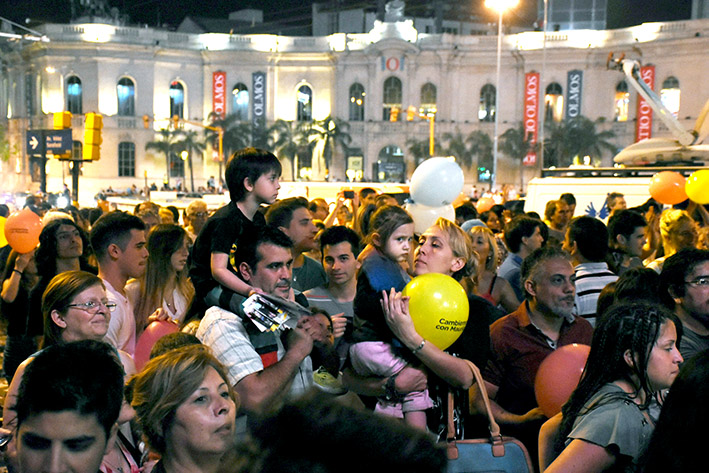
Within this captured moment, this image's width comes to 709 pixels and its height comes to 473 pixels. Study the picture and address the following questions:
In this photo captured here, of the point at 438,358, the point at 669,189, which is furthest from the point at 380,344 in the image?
the point at 669,189

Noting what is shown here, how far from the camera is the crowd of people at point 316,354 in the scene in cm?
155

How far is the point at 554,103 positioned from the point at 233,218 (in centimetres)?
5190

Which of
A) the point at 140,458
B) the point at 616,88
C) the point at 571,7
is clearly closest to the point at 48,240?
the point at 140,458

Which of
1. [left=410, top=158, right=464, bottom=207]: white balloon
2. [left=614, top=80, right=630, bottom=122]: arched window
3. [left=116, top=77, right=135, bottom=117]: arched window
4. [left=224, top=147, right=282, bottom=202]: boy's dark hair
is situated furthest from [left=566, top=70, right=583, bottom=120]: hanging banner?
[left=224, top=147, right=282, bottom=202]: boy's dark hair

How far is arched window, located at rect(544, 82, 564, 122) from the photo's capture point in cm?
5266

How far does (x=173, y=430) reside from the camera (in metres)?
2.48

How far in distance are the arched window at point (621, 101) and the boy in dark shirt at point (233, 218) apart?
167 feet

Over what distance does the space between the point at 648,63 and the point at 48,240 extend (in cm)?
5010

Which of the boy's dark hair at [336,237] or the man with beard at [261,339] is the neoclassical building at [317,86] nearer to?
the boy's dark hair at [336,237]

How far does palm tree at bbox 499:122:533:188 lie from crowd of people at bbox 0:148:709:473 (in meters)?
46.0

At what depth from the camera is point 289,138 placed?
54.1 metres

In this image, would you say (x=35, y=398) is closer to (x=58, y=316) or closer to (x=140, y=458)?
(x=140, y=458)

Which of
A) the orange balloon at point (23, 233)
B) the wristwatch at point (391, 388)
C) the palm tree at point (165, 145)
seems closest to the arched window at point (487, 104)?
the palm tree at point (165, 145)

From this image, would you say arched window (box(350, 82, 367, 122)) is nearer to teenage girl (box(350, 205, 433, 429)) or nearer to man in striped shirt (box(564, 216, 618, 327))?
man in striped shirt (box(564, 216, 618, 327))
